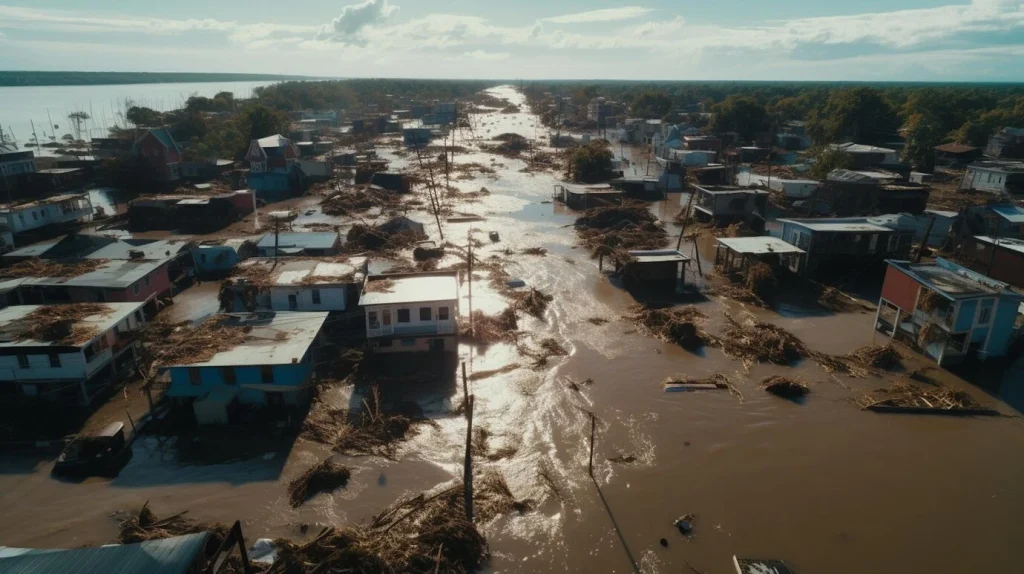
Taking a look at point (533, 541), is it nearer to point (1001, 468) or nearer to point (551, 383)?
point (551, 383)

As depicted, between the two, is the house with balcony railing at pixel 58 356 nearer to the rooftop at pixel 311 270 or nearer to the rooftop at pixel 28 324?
the rooftop at pixel 28 324

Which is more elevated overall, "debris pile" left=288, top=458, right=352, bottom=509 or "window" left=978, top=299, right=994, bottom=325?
"window" left=978, top=299, right=994, bottom=325

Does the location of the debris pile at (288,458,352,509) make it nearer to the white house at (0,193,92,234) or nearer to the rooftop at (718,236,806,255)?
the rooftop at (718,236,806,255)

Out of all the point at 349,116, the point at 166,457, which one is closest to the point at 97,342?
the point at 166,457

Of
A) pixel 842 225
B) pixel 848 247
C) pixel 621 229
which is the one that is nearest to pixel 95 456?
pixel 621 229

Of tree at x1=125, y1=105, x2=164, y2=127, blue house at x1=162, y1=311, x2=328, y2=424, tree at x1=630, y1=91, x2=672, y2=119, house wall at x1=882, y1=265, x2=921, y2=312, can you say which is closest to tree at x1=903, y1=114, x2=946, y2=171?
tree at x1=630, y1=91, x2=672, y2=119

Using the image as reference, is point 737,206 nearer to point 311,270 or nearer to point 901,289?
point 901,289

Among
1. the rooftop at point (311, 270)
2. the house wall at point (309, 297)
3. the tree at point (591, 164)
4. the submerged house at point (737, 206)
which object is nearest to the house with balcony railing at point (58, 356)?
the house wall at point (309, 297)
